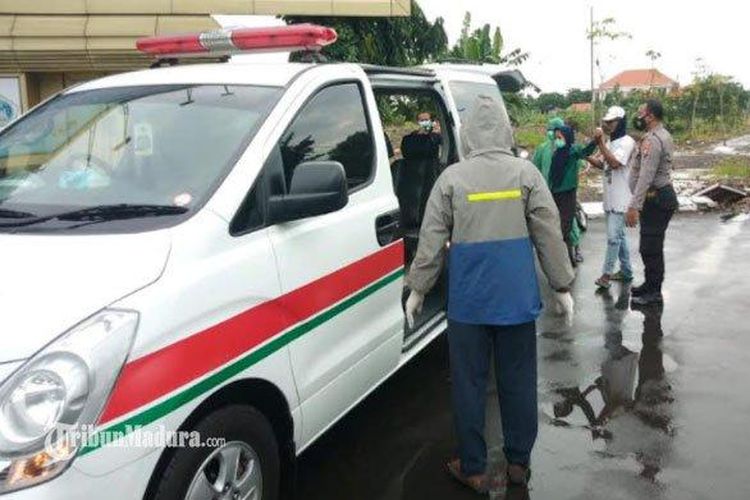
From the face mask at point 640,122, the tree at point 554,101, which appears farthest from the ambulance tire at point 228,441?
the tree at point 554,101

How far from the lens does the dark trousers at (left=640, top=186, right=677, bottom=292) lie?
6.03m

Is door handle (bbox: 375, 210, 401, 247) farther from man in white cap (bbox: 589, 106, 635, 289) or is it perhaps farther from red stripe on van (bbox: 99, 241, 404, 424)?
man in white cap (bbox: 589, 106, 635, 289)

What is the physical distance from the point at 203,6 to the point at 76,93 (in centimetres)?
673

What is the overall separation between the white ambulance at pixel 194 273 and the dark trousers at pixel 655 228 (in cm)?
307

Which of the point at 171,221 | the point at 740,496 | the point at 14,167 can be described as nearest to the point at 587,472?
the point at 740,496

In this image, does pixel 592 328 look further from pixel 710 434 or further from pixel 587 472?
pixel 587 472

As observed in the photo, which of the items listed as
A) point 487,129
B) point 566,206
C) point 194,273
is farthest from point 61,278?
point 566,206

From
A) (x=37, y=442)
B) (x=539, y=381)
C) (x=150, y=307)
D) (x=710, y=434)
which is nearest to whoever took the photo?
(x=37, y=442)

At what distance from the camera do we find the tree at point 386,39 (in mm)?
11578

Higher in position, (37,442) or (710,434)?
(37,442)

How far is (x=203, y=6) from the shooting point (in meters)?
9.74

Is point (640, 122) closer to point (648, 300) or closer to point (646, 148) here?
point (646, 148)

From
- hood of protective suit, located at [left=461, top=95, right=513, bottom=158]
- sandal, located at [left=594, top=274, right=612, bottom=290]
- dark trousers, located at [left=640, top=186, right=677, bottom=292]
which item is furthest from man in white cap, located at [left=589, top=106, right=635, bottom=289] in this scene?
hood of protective suit, located at [left=461, top=95, right=513, bottom=158]

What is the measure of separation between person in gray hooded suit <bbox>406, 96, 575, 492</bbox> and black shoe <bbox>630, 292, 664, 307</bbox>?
129 inches
